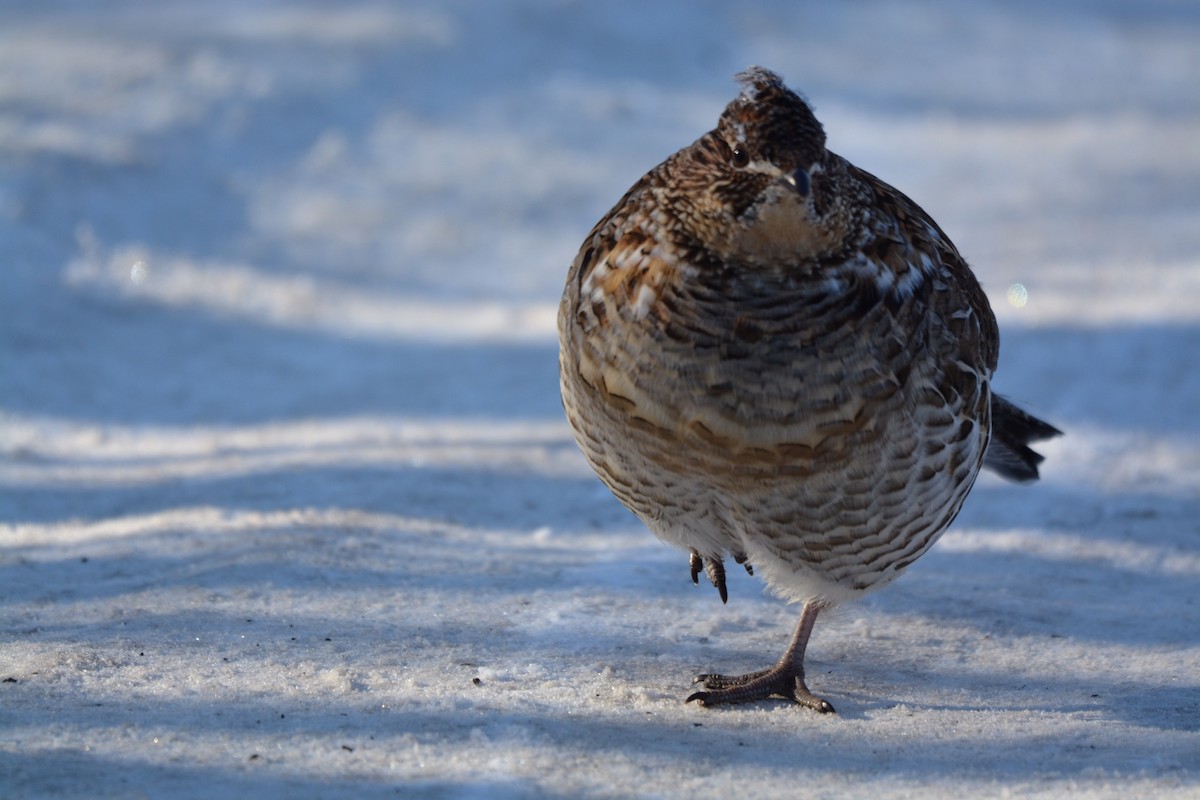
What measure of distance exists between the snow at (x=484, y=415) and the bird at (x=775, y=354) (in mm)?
598

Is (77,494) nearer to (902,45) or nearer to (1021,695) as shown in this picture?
(1021,695)

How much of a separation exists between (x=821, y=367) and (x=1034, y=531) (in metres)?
2.51

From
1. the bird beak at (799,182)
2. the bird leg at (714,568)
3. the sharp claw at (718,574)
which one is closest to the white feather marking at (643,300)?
the bird beak at (799,182)

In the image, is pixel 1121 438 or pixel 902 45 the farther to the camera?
pixel 902 45

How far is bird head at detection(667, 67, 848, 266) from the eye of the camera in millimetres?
3125

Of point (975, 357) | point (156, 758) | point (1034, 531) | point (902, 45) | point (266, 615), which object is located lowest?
point (156, 758)

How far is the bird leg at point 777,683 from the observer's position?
12.3 feet

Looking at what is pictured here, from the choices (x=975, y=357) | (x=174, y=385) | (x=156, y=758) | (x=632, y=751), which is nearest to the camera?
(x=156, y=758)

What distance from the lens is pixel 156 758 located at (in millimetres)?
3125

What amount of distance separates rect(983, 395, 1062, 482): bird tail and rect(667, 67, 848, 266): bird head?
141cm

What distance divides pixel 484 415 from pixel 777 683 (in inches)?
124

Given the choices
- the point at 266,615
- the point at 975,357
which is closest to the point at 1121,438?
the point at 975,357

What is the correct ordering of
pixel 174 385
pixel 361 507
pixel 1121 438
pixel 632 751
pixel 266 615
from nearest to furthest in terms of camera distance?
1. pixel 632 751
2. pixel 266 615
3. pixel 361 507
4. pixel 1121 438
5. pixel 174 385

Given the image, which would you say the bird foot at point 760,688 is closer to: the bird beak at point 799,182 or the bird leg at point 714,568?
the bird leg at point 714,568
